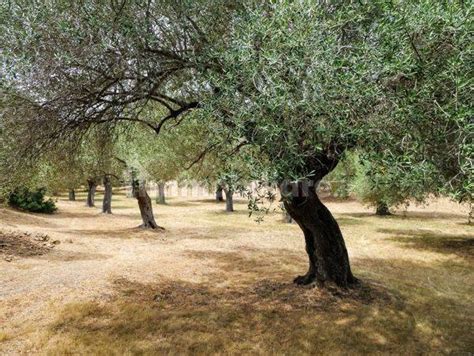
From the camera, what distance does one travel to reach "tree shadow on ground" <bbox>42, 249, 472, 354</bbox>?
7.52 m

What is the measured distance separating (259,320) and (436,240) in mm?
16351

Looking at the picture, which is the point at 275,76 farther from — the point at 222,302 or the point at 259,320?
the point at 222,302

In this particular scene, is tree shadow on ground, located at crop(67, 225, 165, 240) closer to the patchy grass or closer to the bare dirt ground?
the bare dirt ground

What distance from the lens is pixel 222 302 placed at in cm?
1001

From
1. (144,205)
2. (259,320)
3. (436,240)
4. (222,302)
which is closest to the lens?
(259,320)

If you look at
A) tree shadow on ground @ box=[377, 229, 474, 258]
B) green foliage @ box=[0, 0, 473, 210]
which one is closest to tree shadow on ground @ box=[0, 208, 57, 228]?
green foliage @ box=[0, 0, 473, 210]

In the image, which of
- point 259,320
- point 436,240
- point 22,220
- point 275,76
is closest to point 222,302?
point 259,320

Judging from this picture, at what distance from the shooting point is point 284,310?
9.39 meters

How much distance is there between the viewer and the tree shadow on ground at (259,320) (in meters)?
7.52

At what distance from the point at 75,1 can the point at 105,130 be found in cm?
409

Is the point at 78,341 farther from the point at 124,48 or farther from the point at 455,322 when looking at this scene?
the point at 455,322

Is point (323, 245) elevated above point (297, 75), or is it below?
below

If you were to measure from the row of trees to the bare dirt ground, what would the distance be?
135 inches

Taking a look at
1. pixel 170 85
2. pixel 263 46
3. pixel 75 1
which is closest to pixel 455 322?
pixel 263 46
